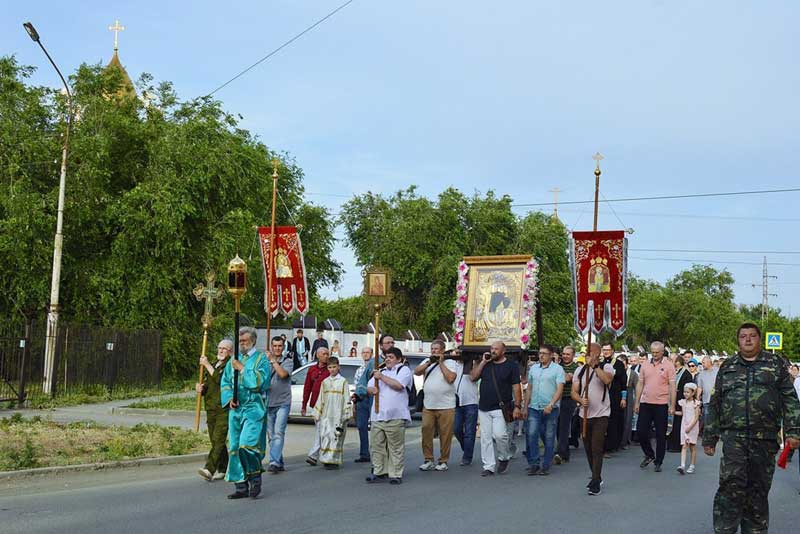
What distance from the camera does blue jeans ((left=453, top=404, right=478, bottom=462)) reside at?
48.6ft

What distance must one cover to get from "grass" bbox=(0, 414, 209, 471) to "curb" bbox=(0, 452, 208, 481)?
19cm

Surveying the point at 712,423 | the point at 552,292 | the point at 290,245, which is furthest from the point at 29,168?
the point at 552,292

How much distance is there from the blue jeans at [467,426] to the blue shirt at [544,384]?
1111 millimetres

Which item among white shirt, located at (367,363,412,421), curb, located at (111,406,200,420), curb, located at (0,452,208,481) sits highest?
white shirt, located at (367,363,412,421)

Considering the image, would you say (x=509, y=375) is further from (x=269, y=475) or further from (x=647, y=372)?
(x=269, y=475)

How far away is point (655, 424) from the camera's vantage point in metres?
14.2

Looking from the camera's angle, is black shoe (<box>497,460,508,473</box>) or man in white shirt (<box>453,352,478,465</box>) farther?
man in white shirt (<box>453,352,478,465</box>)

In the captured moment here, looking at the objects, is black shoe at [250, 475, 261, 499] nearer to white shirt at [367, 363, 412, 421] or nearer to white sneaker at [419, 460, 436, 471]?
white shirt at [367, 363, 412, 421]

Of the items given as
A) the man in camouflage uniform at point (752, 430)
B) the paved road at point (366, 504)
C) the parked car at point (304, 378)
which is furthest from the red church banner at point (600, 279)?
the man in camouflage uniform at point (752, 430)

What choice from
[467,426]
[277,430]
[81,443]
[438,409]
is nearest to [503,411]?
[438,409]

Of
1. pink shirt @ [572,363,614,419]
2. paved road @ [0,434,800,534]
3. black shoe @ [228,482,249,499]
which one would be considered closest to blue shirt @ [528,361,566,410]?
paved road @ [0,434,800,534]

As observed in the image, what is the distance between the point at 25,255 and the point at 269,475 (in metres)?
19.1

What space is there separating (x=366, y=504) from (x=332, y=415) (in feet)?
11.7

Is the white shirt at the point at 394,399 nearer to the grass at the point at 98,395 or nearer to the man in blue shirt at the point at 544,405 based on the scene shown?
the man in blue shirt at the point at 544,405
